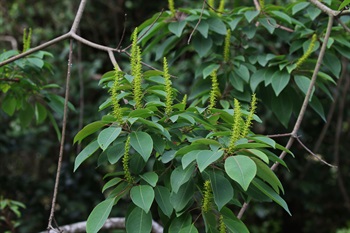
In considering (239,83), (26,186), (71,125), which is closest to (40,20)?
(71,125)

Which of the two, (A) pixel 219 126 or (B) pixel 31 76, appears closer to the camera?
(A) pixel 219 126

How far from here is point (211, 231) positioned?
1.10m

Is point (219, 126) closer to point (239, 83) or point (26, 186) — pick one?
point (239, 83)

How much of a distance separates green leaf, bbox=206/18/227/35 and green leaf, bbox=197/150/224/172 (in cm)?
94

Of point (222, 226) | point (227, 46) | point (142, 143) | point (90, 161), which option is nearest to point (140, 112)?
point (142, 143)

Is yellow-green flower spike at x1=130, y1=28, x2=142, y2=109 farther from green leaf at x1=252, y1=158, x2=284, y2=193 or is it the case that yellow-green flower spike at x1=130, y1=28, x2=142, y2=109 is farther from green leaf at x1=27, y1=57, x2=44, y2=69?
green leaf at x1=27, y1=57, x2=44, y2=69

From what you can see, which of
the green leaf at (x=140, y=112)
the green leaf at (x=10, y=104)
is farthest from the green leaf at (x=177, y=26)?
the green leaf at (x=140, y=112)

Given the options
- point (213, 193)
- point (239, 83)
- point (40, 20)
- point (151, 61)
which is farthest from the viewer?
point (40, 20)

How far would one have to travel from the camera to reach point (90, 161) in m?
3.74

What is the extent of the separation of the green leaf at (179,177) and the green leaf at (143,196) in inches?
2.0

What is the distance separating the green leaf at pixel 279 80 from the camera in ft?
5.87

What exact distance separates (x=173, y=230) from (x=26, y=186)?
2634mm

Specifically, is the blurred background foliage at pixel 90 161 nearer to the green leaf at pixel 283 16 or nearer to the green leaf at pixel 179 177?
the green leaf at pixel 283 16

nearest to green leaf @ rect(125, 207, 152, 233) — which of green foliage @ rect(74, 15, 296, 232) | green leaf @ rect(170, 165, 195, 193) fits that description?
green foliage @ rect(74, 15, 296, 232)
